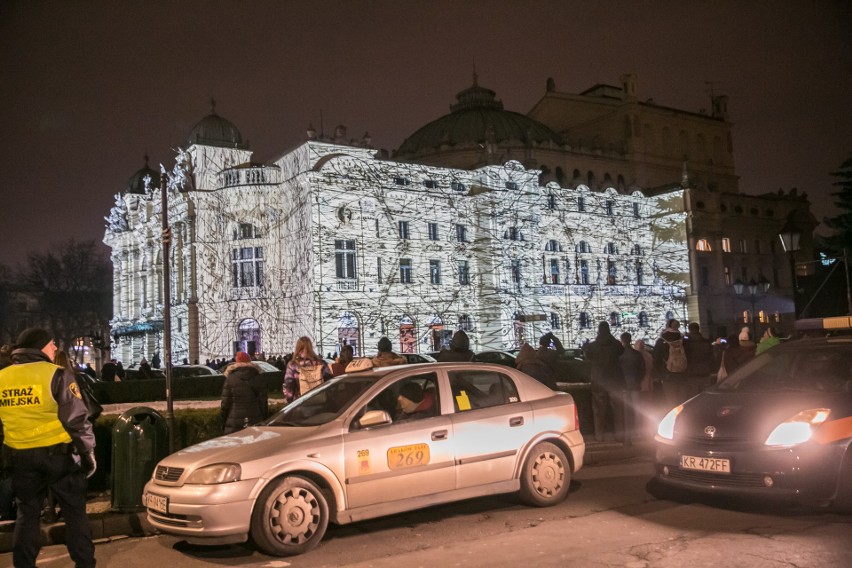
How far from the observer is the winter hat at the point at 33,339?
6301 mm

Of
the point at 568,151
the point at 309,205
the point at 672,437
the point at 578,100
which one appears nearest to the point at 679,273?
the point at 568,151

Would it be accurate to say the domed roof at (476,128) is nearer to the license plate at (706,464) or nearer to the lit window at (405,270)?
the lit window at (405,270)

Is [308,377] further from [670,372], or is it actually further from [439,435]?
[670,372]

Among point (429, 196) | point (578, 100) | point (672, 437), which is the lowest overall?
point (672, 437)

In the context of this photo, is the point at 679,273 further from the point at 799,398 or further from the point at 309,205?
the point at 799,398

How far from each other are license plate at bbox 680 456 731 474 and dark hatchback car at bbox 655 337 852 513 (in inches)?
0.4

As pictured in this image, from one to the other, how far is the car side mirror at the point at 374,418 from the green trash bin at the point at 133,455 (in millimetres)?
2879

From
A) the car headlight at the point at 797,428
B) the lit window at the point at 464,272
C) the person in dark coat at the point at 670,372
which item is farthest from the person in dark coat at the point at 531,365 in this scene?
the lit window at the point at 464,272

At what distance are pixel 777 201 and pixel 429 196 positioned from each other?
39179 millimetres

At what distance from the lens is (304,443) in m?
7.04

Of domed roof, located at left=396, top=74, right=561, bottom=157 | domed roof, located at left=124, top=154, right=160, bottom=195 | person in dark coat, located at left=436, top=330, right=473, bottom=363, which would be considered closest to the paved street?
person in dark coat, located at left=436, top=330, right=473, bottom=363

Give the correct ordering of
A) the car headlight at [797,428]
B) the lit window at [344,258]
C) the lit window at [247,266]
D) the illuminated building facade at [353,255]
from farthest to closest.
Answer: the lit window at [247,266] < the lit window at [344,258] < the illuminated building facade at [353,255] < the car headlight at [797,428]

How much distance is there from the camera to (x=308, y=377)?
Answer: 10.6m

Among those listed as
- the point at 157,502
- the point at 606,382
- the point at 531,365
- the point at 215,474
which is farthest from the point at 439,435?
the point at 606,382
